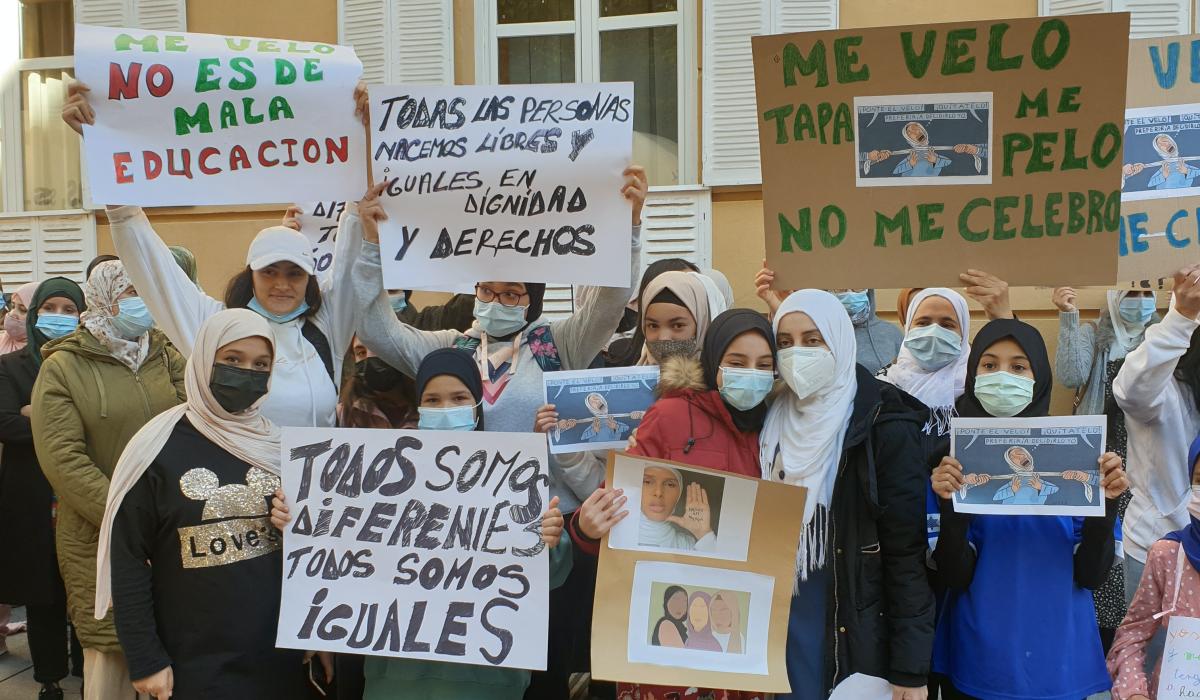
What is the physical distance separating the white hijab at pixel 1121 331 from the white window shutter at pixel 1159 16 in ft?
6.66

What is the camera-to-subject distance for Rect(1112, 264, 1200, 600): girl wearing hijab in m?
3.90

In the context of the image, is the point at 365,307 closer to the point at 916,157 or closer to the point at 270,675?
the point at 270,675

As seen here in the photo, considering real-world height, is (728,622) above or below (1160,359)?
below

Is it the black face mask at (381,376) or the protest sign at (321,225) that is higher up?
the protest sign at (321,225)

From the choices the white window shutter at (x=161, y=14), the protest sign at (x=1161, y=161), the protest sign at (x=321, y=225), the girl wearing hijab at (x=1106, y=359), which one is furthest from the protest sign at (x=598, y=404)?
the white window shutter at (x=161, y=14)

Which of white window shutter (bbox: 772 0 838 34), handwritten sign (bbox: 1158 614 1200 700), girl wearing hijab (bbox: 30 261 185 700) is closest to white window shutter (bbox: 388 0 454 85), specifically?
white window shutter (bbox: 772 0 838 34)

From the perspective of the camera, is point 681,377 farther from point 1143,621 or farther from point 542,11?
point 542,11

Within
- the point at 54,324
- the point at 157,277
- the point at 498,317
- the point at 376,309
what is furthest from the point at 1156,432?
the point at 54,324

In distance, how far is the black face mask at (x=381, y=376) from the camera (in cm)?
463

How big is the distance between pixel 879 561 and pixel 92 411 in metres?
3.18

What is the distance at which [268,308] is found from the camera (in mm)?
4043

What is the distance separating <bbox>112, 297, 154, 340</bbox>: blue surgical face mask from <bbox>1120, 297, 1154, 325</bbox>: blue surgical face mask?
517cm

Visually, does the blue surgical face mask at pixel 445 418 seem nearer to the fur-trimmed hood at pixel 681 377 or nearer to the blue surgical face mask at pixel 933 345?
the fur-trimmed hood at pixel 681 377

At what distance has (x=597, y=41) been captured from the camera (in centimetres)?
844
